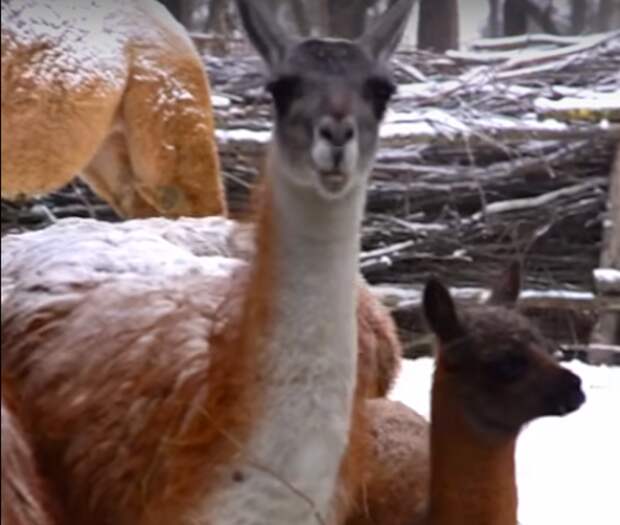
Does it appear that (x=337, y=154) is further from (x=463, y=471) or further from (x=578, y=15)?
(x=578, y=15)

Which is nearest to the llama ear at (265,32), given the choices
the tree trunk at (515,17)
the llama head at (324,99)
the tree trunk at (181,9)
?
the llama head at (324,99)

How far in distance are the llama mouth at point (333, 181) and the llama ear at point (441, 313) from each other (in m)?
0.47

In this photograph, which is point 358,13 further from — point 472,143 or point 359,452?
point 472,143

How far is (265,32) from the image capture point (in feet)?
4.61

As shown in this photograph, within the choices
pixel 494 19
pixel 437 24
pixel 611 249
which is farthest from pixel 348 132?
pixel 611 249

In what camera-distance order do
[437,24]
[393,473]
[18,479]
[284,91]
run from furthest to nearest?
[437,24] → [393,473] → [284,91] → [18,479]

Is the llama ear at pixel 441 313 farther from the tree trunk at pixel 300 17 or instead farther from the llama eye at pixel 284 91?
the llama eye at pixel 284 91

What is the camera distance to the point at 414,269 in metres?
3.93

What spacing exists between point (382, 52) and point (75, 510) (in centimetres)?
56

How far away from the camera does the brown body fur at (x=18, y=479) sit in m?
1.22

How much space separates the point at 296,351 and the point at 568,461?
1.48 meters

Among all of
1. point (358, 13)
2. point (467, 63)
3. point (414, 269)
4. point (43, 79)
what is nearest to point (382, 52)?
point (358, 13)

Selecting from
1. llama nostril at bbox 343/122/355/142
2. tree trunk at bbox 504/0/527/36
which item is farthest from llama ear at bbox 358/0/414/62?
tree trunk at bbox 504/0/527/36

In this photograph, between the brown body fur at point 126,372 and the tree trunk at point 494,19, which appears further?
the tree trunk at point 494,19
